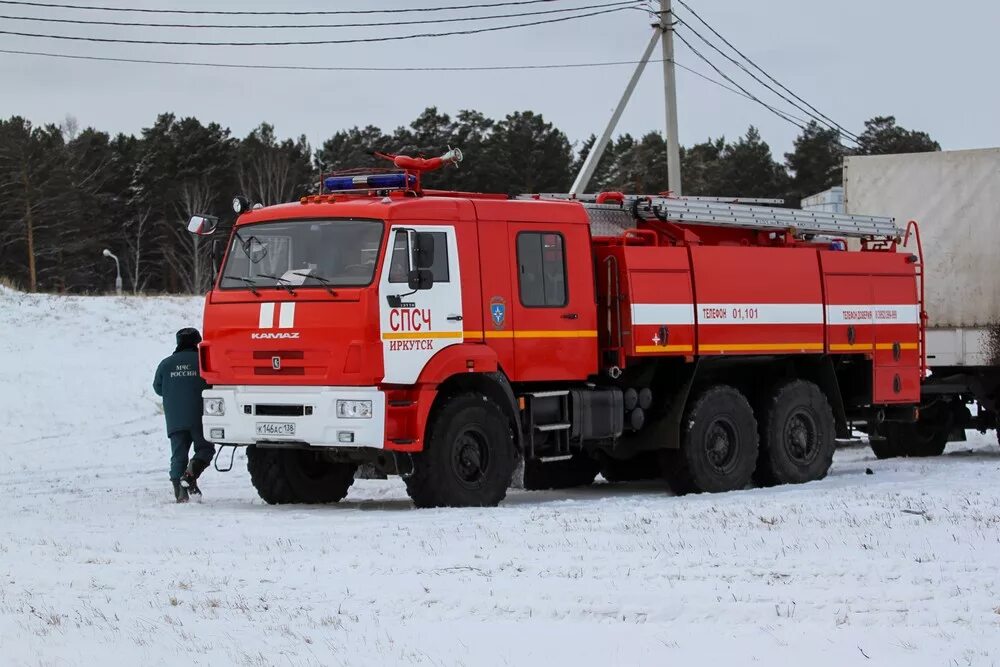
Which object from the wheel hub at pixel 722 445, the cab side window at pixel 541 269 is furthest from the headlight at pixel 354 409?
the wheel hub at pixel 722 445

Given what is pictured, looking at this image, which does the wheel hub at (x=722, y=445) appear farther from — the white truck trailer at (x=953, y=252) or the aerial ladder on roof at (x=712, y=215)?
the white truck trailer at (x=953, y=252)

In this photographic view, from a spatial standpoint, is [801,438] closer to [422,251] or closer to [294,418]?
[422,251]

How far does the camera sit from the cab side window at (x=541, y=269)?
14.1m

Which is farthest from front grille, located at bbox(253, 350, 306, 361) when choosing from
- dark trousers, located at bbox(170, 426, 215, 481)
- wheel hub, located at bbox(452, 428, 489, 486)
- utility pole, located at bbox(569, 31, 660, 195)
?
utility pole, located at bbox(569, 31, 660, 195)

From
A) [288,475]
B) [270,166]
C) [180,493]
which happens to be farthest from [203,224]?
[270,166]

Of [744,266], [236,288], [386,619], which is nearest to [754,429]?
[744,266]

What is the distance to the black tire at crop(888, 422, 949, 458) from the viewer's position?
20.6 metres

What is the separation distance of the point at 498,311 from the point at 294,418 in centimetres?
213

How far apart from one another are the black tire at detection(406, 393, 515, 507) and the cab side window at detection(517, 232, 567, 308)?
123cm

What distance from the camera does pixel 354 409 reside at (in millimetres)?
12805

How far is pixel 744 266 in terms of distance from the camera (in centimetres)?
1595

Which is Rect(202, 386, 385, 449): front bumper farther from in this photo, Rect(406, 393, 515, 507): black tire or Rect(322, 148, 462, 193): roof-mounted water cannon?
Rect(322, 148, 462, 193): roof-mounted water cannon

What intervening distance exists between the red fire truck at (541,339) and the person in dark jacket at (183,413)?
2.36ft

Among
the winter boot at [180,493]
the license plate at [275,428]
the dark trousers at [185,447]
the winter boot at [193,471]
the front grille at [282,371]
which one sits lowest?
the winter boot at [180,493]
